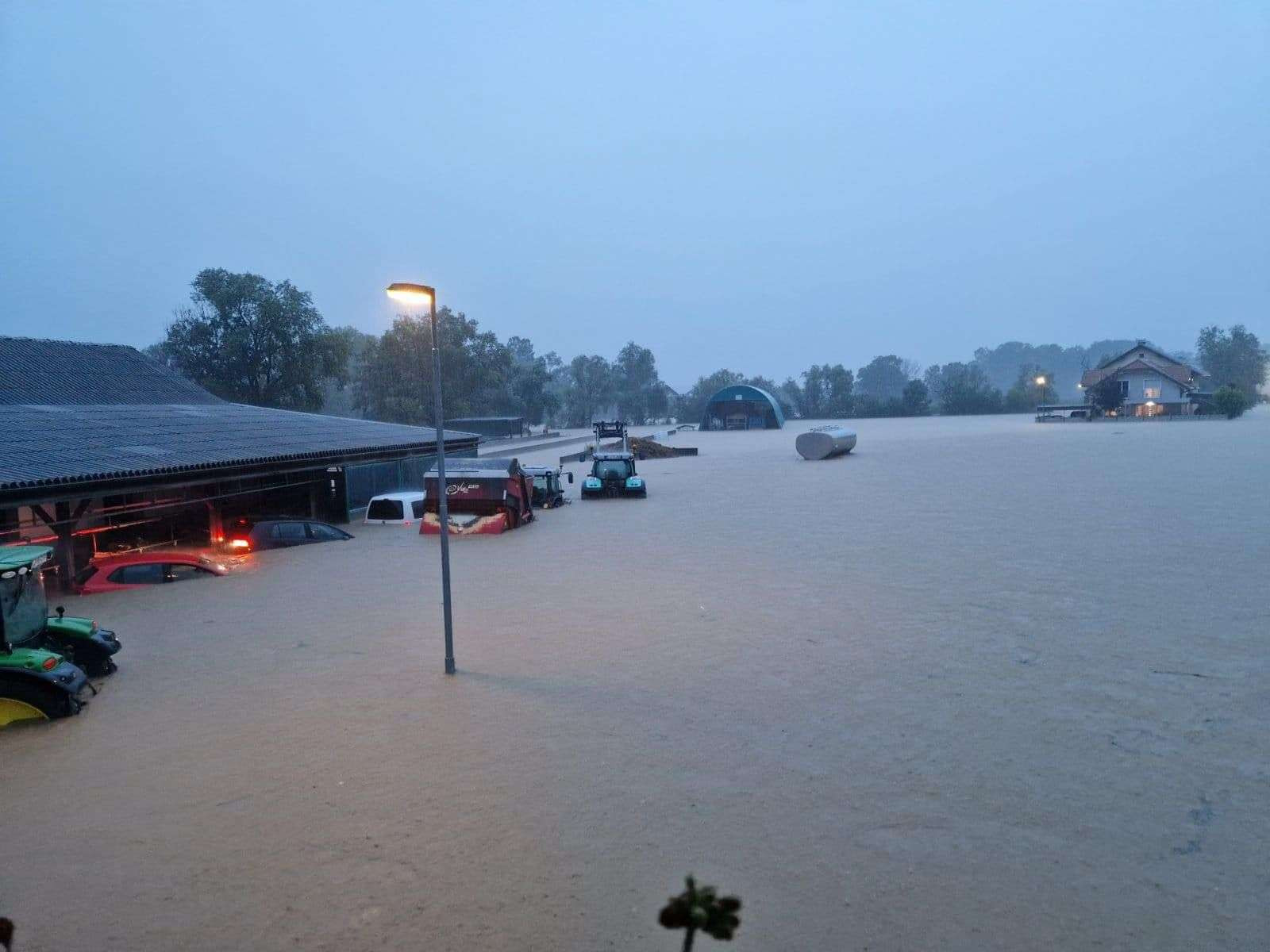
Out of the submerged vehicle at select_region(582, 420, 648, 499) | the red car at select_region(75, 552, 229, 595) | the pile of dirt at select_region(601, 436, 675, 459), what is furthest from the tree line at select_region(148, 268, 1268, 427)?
the red car at select_region(75, 552, 229, 595)

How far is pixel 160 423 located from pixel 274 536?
5485 millimetres

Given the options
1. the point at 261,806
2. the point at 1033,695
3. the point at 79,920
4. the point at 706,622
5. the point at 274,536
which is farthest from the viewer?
the point at 274,536

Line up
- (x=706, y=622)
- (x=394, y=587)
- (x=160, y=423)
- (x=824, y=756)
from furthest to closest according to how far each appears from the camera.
→ (x=160, y=423), (x=394, y=587), (x=706, y=622), (x=824, y=756)

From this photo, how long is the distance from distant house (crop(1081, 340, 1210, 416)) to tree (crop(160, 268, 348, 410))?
223 feet

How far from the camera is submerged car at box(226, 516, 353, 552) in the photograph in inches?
864

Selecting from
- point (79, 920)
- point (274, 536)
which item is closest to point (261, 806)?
point (79, 920)

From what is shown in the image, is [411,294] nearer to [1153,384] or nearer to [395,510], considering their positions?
[395,510]

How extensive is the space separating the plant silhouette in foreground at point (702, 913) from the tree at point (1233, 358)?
131m

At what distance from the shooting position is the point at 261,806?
7.30 meters

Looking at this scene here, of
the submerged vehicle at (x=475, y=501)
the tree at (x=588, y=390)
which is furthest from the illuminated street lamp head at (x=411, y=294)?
the tree at (x=588, y=390)

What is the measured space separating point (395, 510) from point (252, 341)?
116 ft

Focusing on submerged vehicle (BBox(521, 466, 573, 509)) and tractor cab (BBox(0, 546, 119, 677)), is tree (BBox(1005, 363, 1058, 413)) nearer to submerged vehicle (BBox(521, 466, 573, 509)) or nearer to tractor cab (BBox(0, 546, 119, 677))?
submerged vehicle (BBox(521, 466, 573, 509))

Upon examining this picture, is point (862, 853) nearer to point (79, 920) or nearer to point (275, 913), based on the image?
point (275, 913)

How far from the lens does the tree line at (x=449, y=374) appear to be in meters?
55.5
